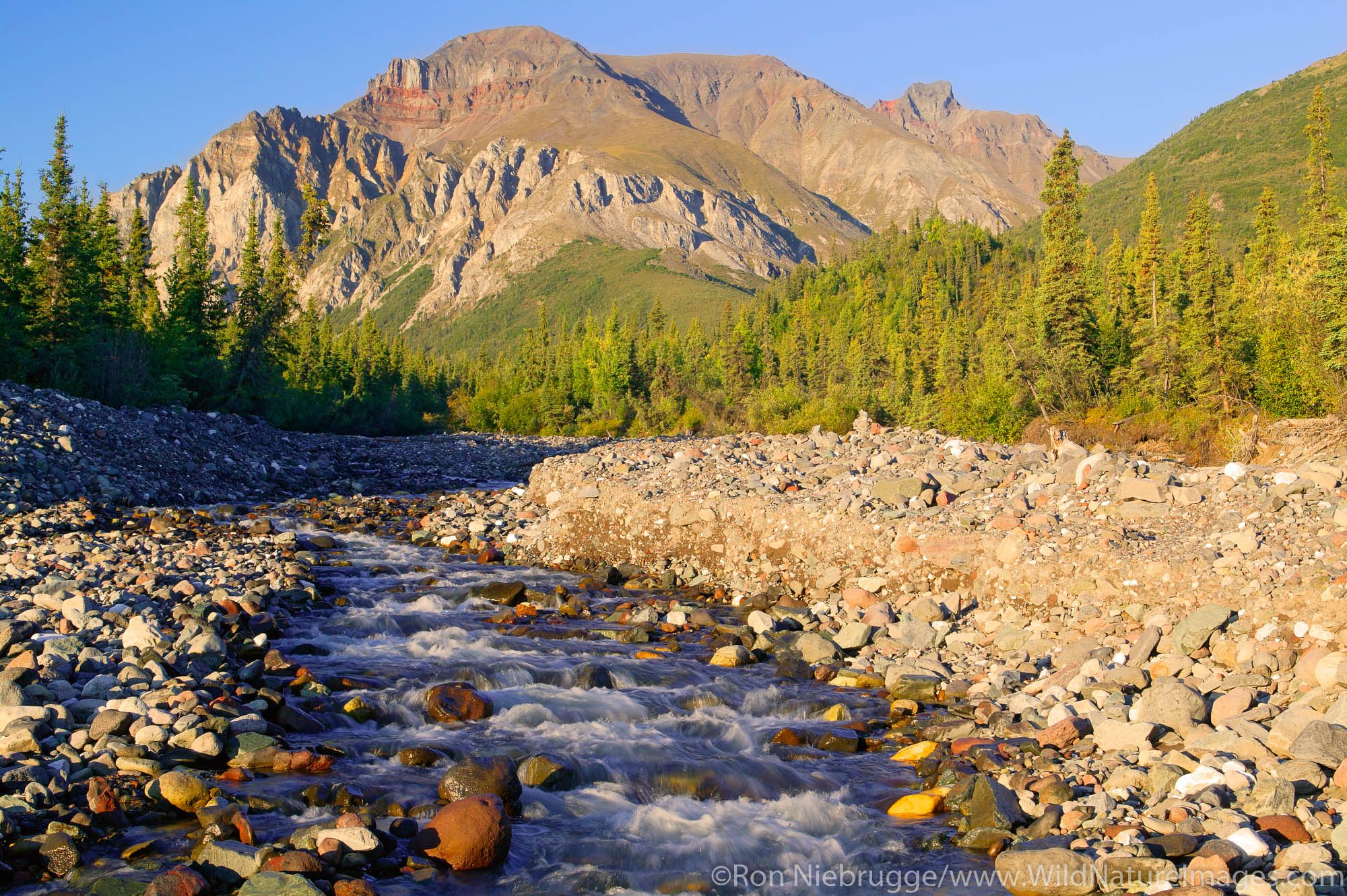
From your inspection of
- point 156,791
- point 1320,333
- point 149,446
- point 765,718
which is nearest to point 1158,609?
point 765,718

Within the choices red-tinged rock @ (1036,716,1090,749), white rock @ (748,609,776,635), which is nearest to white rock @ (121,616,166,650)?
white rock @ (748,609,776,635)

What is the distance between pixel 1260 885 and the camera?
5762 mm

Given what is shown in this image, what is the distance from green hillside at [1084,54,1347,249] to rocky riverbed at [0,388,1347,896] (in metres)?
133

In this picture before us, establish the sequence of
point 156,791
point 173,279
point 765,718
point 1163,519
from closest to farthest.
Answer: point 156,791
point 765,718
point 1163,519
point 173,279

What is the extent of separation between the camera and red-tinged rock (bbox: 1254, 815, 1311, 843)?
21.0 feet

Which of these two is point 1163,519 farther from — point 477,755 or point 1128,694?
point 477,755

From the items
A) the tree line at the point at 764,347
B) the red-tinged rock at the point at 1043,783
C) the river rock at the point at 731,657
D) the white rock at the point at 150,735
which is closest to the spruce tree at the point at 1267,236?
the tree line at the point at 764,347

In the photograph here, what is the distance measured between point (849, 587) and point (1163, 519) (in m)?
4.88

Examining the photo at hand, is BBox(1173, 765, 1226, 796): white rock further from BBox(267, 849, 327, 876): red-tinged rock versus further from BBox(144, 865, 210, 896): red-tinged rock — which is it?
BBox(144, 865, 210, 896): red-tinged rock

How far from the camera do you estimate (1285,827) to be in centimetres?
646

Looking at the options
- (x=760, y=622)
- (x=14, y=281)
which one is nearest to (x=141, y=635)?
(x=760, y=622)

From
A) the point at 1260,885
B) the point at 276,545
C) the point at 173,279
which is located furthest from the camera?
the point at 173,279

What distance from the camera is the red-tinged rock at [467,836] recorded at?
272 inches

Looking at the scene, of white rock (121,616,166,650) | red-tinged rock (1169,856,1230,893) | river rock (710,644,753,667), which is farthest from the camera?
river rock (710,644,753,667)
